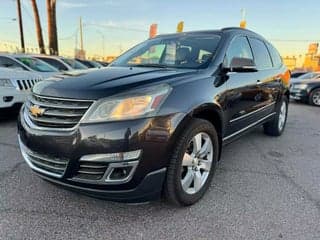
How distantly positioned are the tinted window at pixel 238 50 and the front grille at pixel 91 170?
6.06ft

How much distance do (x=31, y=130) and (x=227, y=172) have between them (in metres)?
2.34

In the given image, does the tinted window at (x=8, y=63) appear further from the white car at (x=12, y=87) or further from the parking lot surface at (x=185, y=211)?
the parking lot surface at (x=185, y=211)

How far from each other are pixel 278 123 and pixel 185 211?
11.3 feet

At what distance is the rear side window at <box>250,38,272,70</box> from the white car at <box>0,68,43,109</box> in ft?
13.7

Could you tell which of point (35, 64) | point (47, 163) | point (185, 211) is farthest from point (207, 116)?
point (35, 64)

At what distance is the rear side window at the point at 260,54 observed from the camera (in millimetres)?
4248

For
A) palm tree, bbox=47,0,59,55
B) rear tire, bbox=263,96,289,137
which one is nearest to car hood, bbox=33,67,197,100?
rear tire, bbox=263,96,289,137

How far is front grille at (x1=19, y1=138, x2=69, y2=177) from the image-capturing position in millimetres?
2312

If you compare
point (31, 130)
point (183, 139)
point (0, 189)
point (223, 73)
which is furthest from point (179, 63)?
point (0, 189)

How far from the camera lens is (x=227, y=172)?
12.0 ft

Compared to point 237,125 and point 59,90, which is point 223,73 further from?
point 59,90

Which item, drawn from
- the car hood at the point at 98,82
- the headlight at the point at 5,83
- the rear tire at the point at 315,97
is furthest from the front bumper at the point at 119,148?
the rear tire at the point at 315,97

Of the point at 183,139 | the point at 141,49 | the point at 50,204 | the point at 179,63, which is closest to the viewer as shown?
the point at 183,139

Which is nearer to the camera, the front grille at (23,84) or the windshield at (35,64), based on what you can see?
the front grille at (23,84)
